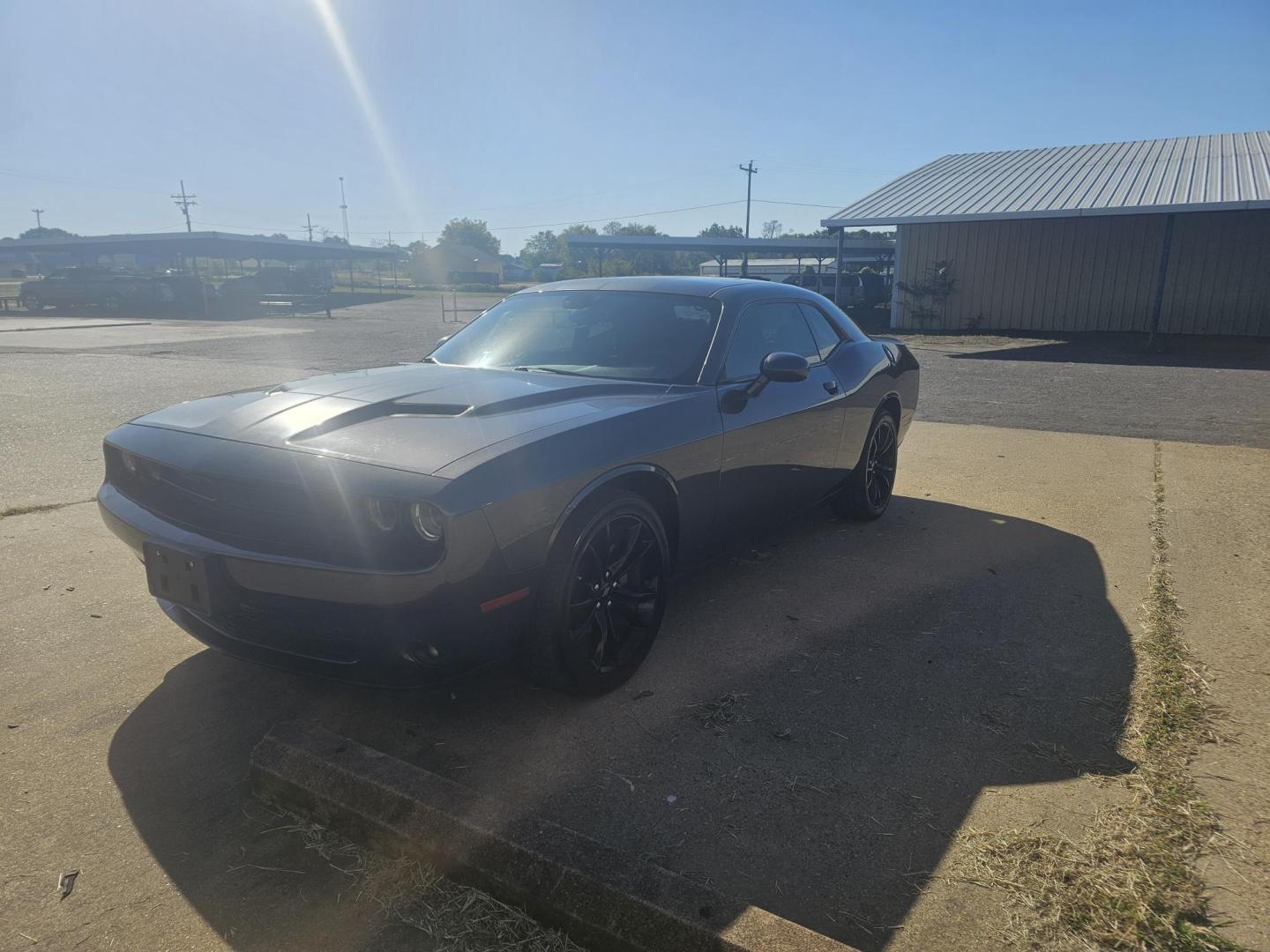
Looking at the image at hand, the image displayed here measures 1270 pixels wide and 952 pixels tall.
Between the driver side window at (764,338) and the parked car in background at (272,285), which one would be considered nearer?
the driver side window at (764,338)

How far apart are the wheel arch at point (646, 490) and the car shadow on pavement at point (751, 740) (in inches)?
22.2

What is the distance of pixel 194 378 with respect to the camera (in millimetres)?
12477

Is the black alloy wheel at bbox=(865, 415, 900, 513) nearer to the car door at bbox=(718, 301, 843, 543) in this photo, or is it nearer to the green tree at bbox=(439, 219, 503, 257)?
the car door at bbox=(718, 301, 843, 543)

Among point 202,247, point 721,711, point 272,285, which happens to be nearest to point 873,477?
point 721,711

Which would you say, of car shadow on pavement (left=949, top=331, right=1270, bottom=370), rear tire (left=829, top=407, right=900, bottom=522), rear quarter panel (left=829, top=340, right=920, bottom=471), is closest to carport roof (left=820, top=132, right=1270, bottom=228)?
car shadow on pavement (left=949, top=331, right=1270, bottom=370)

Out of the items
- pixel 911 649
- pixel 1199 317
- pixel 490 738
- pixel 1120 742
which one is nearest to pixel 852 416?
pixel 911 649

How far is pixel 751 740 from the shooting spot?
2.90 metres

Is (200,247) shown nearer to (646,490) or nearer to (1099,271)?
(1099,271)

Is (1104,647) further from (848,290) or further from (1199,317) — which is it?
(848,290)

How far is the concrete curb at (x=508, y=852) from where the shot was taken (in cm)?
191

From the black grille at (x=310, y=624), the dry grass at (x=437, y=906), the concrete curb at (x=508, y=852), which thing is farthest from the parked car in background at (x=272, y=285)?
the dry grass at (x=437, y=906)

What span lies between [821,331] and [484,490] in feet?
9.85

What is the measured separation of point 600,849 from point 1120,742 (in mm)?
1857

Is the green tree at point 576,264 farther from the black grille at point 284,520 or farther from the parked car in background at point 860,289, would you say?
the black grille at point 284,520
